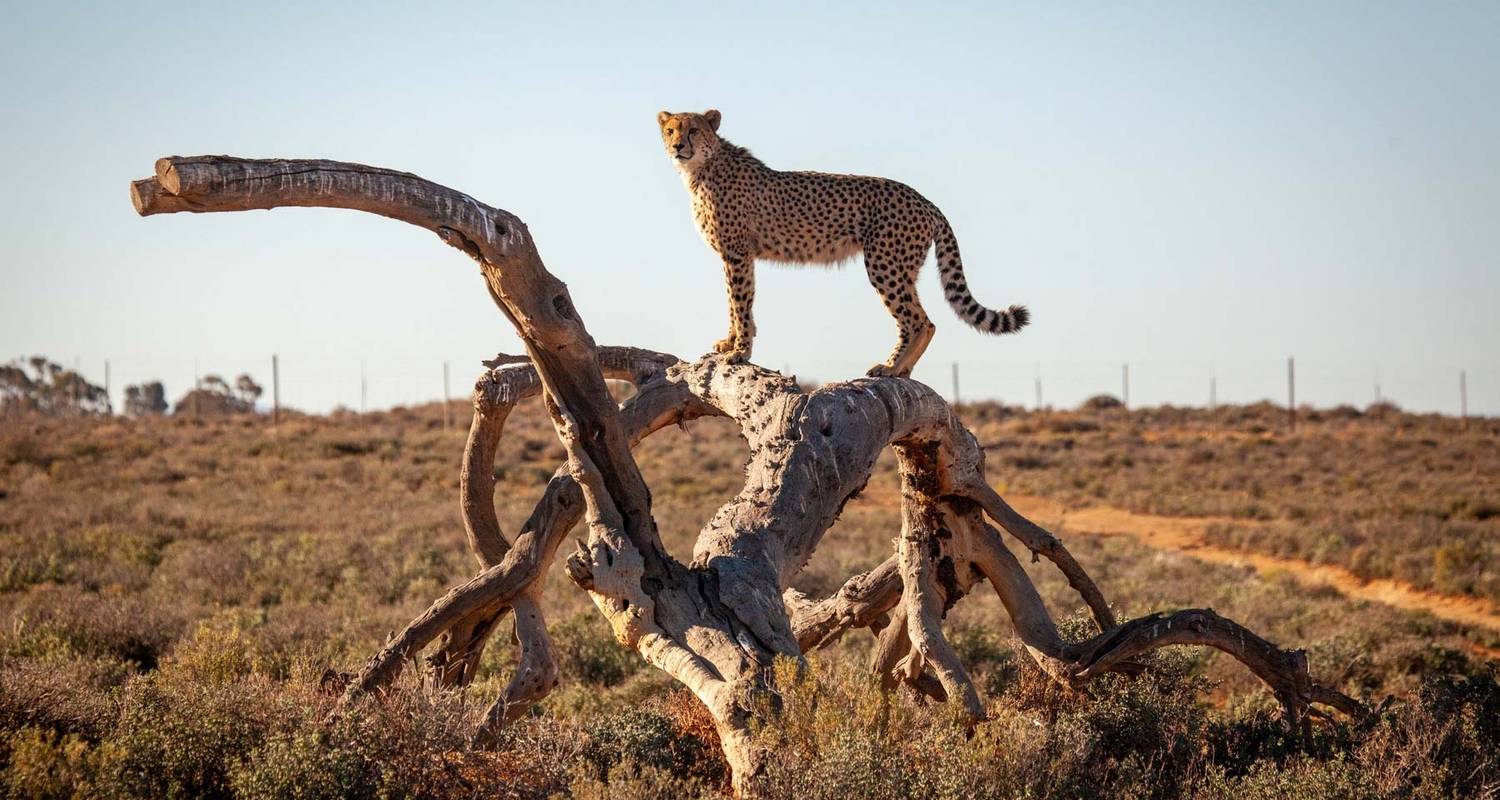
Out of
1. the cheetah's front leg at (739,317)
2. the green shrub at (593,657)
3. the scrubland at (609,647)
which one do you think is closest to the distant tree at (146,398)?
the scrubland at (609,647)

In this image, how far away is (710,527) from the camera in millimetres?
5246

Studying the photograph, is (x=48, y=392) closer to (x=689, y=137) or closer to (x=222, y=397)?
(x=222, y=397)

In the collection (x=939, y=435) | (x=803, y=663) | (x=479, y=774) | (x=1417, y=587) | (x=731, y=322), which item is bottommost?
(x=1417, y=587)

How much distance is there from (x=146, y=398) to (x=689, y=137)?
139 ft

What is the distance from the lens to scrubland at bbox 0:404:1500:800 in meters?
4.60

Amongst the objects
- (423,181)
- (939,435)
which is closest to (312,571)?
(939,435)

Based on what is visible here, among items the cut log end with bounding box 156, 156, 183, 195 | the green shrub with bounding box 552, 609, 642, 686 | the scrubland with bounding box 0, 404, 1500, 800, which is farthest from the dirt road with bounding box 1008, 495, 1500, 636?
the cut log end with bounding box 156, 156, 183, 195

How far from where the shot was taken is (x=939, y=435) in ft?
19.9

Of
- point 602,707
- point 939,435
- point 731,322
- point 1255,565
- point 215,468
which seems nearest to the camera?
point 939,435

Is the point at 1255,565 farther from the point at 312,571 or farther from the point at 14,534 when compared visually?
the point at 14,534

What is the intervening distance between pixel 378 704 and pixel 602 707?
2.86 m

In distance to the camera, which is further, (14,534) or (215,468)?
(215,468)

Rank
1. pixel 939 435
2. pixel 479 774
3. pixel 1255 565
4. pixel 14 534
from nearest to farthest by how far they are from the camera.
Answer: pixel 479 774 < pixel 939 435 < pixel 14 534 < pixel 1255 565

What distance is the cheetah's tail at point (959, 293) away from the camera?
6820 mm
